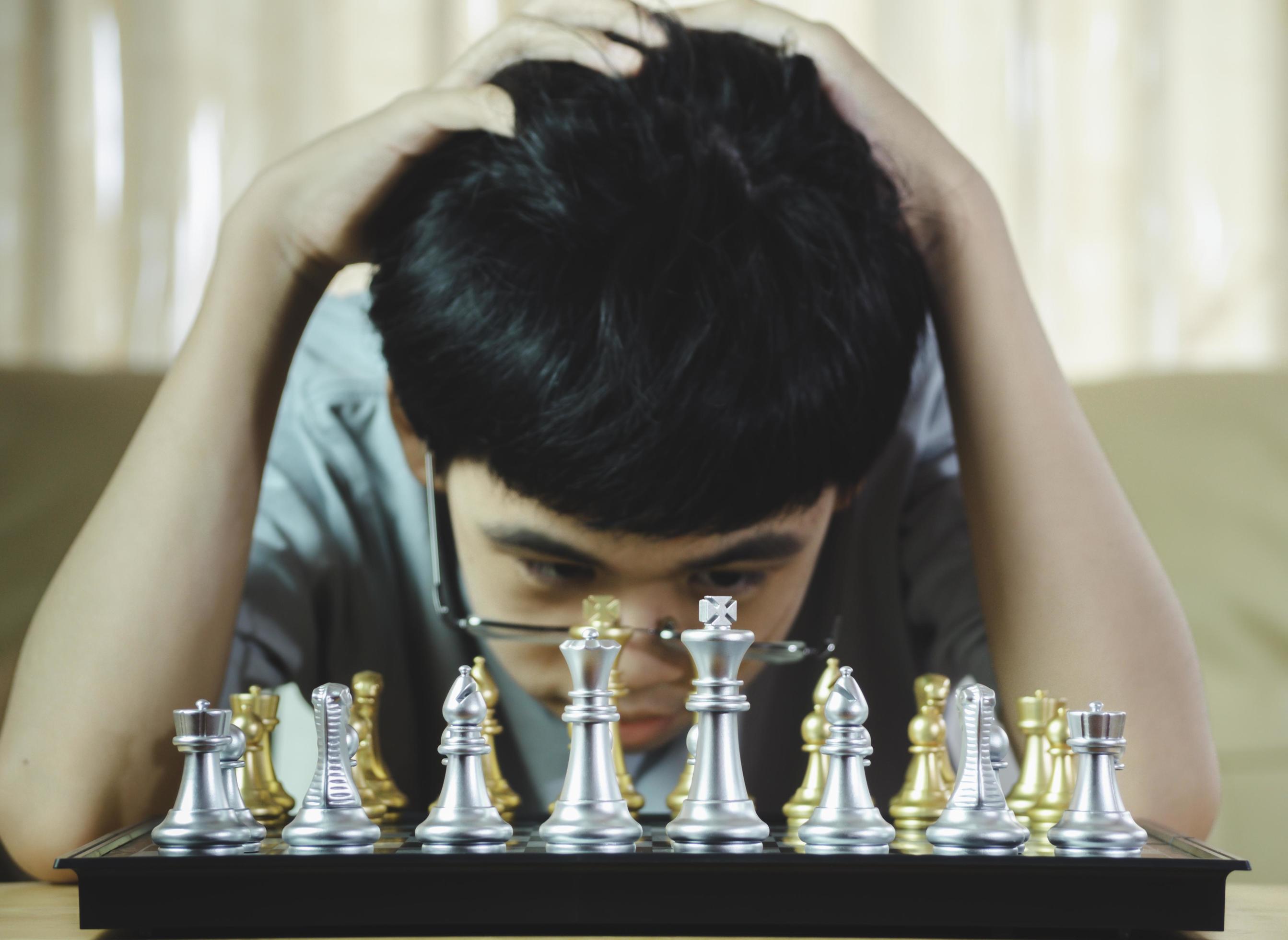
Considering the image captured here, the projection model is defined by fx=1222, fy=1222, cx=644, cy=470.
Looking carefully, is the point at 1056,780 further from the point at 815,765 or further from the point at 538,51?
the point at 538,51

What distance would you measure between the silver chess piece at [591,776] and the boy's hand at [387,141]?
0.57 m

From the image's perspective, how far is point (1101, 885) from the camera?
77 cm

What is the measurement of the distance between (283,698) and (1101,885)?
95 cm

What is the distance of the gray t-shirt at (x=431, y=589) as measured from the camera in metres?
1.36

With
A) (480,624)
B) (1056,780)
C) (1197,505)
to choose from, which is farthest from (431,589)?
(1197,505)

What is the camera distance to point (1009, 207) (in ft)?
4.82

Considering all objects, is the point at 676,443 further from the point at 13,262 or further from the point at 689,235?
the point at 13,262

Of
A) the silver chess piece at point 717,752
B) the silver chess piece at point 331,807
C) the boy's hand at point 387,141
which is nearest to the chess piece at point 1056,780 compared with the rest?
the silver chess piece at point 717,752

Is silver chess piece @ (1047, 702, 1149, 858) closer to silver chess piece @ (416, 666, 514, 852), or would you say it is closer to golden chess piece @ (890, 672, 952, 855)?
golden chess piece @ (890, 672, 952, 855)

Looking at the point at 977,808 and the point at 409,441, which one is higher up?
the point at 409,441

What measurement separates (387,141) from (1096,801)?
0.88 metres

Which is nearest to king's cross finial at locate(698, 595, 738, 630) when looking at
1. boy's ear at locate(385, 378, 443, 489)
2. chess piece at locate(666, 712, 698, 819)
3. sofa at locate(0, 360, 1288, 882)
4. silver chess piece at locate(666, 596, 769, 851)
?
silver chess piece at locate(666, 596, 769, 851)

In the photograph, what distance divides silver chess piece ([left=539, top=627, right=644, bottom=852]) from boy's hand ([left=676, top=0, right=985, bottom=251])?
25.6 inches

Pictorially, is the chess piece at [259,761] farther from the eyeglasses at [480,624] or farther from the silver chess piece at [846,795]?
the silver chess piece at [846,795]
